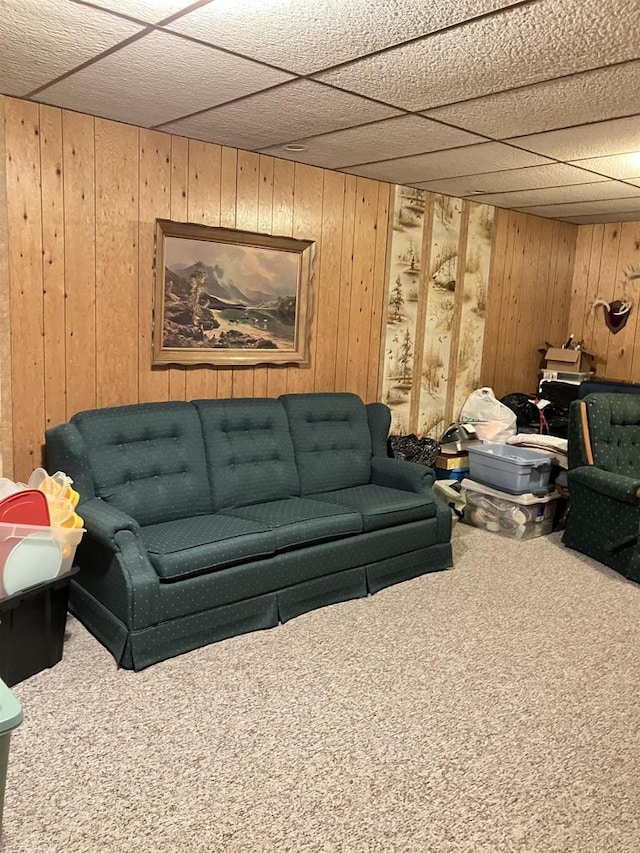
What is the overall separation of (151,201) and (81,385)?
103 centimetres

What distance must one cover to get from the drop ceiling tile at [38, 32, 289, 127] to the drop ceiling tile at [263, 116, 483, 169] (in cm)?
74

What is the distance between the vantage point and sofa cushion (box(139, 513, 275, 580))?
2949 mm

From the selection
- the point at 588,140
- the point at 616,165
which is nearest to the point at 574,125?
the point at 588,140

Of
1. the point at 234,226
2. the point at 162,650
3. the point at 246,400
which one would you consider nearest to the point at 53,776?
the point at 162,650

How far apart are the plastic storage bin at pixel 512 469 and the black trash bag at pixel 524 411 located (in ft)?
2.25

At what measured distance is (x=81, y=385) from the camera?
357cm

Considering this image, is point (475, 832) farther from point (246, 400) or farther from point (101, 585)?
point (246, 400)

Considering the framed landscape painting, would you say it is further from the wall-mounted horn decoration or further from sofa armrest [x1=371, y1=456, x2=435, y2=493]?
the wall-mounted horn decoration

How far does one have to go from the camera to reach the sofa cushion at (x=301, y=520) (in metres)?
3.35

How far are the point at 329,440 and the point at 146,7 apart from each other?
265 cm

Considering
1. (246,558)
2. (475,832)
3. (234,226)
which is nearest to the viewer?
(475,832)

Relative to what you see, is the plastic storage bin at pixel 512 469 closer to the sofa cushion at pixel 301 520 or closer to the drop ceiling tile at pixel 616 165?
the sofa cushion at pixel 301 520

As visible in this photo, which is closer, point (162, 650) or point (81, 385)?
point (162, 650)

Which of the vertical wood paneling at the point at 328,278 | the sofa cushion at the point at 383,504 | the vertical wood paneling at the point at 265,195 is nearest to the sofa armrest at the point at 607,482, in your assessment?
the sofa cushion at the point at 383,504
